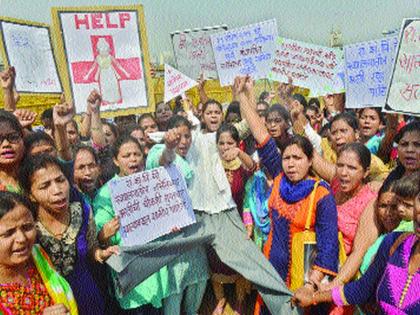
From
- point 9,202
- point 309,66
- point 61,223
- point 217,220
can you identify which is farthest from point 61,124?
point 309,66

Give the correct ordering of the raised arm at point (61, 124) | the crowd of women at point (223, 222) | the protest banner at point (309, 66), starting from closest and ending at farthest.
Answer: the crowd of women at point (223, 222)
the raised arm at point (61, 124)
the protest banner at point (309, 66)

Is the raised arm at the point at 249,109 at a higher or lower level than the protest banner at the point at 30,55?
lower

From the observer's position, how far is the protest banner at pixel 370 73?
17.1 ft

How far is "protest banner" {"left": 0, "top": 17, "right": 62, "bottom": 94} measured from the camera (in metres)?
4.17

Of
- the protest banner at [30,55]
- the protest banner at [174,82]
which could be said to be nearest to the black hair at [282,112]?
the protest banner at [174,82]

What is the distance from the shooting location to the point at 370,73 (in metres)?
5.28

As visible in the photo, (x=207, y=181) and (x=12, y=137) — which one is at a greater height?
(x=12, y=137)

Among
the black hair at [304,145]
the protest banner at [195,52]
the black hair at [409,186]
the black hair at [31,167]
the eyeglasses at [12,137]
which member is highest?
the protest banner at [195,52]

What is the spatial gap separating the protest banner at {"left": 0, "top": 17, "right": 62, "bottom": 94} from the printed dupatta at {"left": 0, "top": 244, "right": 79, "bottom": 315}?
2.09 m

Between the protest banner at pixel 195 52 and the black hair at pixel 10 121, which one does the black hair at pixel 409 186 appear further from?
the protest banner at pixel 195 52

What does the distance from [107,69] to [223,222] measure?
1622 mm

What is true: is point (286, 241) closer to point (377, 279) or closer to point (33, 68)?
point (377, 279)

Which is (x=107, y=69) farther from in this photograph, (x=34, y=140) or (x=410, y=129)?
(x=410, y=129)

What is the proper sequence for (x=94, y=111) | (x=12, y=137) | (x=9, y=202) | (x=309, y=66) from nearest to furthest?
(x=9, y=202)
(x=12, y=137)
(x=94, y=111)
(x=309, y=66)
